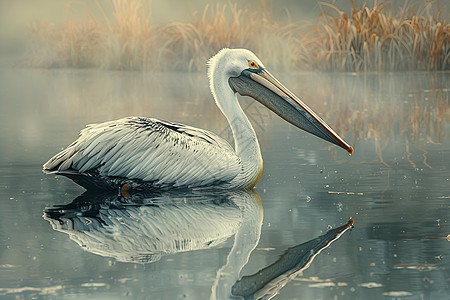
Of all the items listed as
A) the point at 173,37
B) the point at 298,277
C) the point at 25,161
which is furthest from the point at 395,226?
the point at 173,37

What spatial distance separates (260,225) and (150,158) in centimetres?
136

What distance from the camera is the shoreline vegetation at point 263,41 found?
16953mm

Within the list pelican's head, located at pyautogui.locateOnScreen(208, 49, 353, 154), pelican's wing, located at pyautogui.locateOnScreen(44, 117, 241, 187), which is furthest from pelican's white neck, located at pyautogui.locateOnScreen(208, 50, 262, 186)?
pelican's wing, located at pyautogui.locateOnScreen(44, 117, 241, 187)

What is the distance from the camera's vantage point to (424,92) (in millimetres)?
13594

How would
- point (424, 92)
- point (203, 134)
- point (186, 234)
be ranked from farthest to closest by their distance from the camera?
point (424, 92) → point (203, 134) → point (186, 234)

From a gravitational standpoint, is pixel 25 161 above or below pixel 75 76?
above

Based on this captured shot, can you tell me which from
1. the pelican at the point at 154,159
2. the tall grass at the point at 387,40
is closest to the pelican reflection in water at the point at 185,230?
the pelican at the point at 154,159

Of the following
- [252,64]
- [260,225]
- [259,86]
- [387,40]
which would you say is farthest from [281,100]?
[387,40]

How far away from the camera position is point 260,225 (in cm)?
486

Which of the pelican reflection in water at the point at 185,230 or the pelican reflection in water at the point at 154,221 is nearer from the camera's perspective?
the pelican reflection in water at the point at 185,230

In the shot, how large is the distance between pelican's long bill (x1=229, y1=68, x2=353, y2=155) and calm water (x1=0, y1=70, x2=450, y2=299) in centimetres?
35

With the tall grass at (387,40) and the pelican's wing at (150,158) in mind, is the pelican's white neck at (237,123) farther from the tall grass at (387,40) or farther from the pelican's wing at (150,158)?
the tall grass at (387,40)

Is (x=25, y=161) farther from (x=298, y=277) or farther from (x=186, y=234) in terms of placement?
(x=298, y=277)

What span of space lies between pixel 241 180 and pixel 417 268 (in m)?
2.33
